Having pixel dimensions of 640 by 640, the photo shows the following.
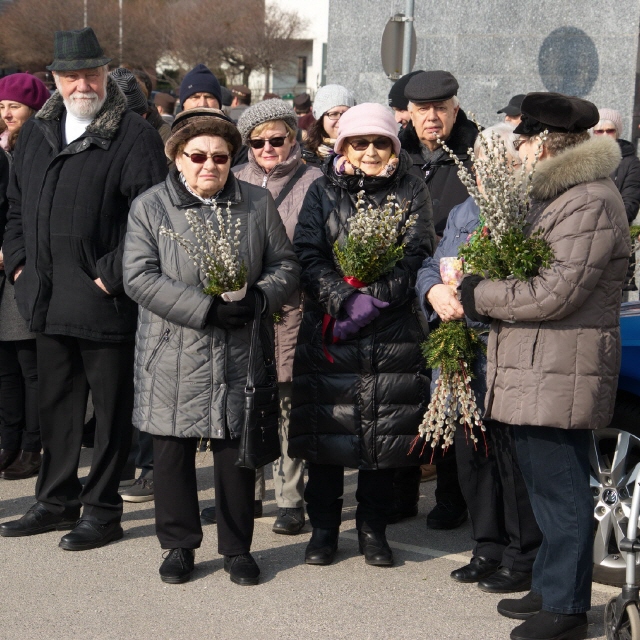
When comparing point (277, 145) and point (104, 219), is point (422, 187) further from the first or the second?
point (104, 219)

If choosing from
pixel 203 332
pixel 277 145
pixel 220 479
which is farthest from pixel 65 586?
pixel 277 145

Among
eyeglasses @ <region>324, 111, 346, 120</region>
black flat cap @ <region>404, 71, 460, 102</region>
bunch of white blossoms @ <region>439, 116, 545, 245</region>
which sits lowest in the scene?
bunch of white blossoms @ <region>439, 116, 545, 245</region>

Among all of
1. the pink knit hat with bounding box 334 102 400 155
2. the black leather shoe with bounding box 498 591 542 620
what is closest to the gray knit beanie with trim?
the pink knit hat with bounding box 334 102 400 155

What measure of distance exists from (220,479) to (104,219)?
145cm

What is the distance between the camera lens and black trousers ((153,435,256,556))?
520 centimetres

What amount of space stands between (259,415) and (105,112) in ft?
6.05

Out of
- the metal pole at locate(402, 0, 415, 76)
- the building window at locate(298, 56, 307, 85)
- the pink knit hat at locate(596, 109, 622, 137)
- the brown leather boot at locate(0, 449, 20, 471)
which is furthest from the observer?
the building window at locate(298, 56, 307, 85)

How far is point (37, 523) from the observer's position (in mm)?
5832

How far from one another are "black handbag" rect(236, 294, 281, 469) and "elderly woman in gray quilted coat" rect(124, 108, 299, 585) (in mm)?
61

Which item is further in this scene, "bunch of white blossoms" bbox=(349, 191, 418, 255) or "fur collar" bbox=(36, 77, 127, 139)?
"fur collar" bbox=(36, 77, 127, 139)

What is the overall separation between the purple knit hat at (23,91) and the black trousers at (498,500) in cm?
366

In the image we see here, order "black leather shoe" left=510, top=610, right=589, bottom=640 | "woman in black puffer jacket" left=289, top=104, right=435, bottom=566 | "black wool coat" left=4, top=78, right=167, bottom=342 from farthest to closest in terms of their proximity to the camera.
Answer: "black wool coat" left=4, top=78, right=167, bottom=342 < "woman in black puffer jacket" left=289, top=104, right=435, bottom=566 < "black leather shoe" left=510, top=610, right=589, bottom=640

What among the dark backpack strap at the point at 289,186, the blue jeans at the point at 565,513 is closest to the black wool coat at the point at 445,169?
the dark backpack strap at the point at 289,186

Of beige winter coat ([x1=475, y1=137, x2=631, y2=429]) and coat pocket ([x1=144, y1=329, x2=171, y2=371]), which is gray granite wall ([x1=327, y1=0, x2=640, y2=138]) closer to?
coat pocket ([x1=144, y1=329, x2=171, y2=371])
